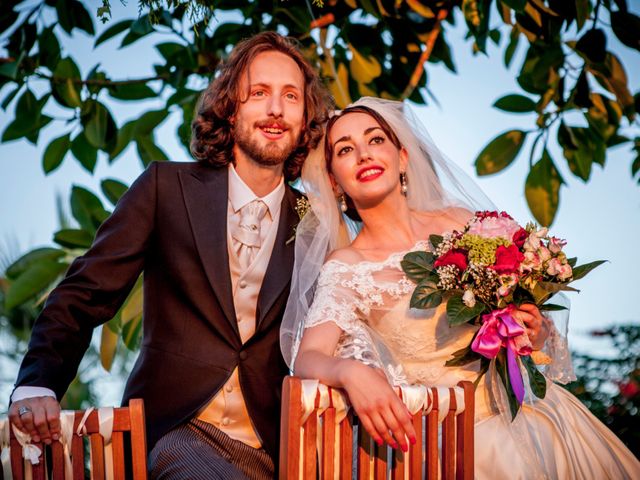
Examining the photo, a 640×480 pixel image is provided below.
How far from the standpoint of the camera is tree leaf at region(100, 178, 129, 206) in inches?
142

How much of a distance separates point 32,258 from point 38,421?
153 centimetres

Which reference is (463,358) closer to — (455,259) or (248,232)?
(455,259)

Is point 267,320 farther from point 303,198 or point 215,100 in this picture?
point 215,100

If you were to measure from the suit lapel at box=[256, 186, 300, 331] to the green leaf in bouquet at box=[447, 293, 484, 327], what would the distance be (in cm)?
73

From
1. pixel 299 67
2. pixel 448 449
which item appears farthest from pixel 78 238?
pixel 448 449

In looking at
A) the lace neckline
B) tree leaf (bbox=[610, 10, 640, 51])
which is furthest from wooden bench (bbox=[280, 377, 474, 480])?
tree leaf (bbox=[610, 10, 640, 51])

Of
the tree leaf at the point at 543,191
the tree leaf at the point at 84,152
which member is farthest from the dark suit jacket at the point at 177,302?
the tree leaf at the point at 543,191

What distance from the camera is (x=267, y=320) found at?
3.08 metres

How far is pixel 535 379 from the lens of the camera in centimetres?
282

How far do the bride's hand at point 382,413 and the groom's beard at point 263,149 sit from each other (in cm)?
131

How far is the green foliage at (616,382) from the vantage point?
523cm

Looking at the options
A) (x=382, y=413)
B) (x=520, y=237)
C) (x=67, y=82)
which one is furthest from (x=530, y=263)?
(x=67, y=82)

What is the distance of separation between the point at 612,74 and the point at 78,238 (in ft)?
8.78

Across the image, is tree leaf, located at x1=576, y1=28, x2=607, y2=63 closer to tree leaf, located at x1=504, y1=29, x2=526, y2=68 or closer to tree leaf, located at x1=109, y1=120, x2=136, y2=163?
tree leaf, located at x1=504, y1=29, x2=526, y2=68
